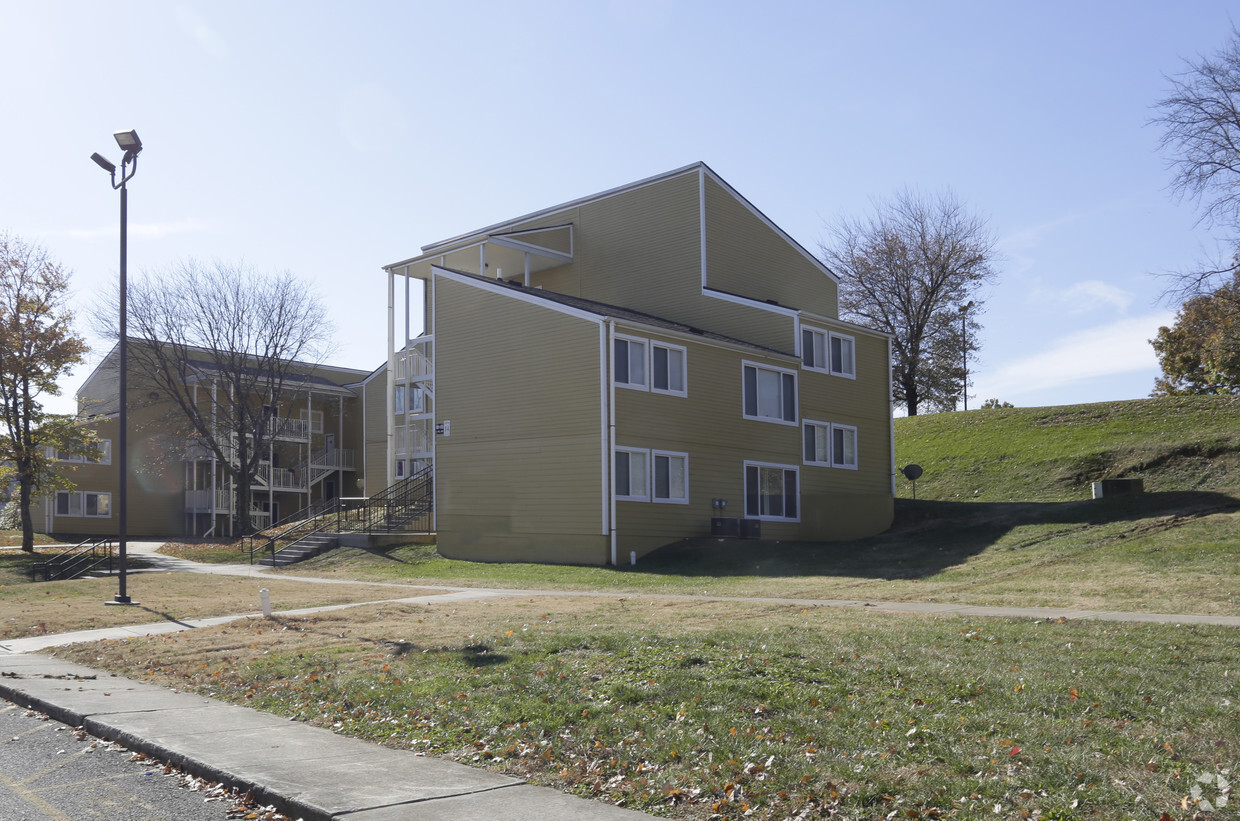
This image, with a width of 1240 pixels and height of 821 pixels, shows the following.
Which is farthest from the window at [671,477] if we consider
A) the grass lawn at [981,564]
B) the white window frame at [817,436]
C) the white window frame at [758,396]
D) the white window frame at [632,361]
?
the white window frame at [817,436]

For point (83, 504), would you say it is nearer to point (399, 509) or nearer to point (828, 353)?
point (399, 509)

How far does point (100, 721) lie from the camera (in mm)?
8617

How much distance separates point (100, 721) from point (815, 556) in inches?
815

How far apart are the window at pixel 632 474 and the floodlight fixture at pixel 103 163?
13.9 meters

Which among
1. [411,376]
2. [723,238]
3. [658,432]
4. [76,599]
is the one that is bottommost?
[76,599]

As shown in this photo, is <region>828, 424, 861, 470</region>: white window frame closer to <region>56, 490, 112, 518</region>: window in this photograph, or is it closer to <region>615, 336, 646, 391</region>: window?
<region>615, 336, 646, 391</region>: window

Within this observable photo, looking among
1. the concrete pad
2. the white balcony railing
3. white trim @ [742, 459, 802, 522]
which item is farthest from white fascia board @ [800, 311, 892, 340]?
the concrete pad

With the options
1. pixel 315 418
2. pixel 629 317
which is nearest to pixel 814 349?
pixel 629 317

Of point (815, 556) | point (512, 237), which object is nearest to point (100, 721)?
point (815, 556)

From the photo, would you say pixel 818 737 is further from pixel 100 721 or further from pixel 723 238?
pixel 723 238

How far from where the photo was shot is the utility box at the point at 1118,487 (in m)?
31.0

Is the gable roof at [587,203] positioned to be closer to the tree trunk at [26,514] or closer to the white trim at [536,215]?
the white trim at [536,215]

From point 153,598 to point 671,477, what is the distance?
46.2 ft

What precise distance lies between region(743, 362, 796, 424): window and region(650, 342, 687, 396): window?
2.91m
